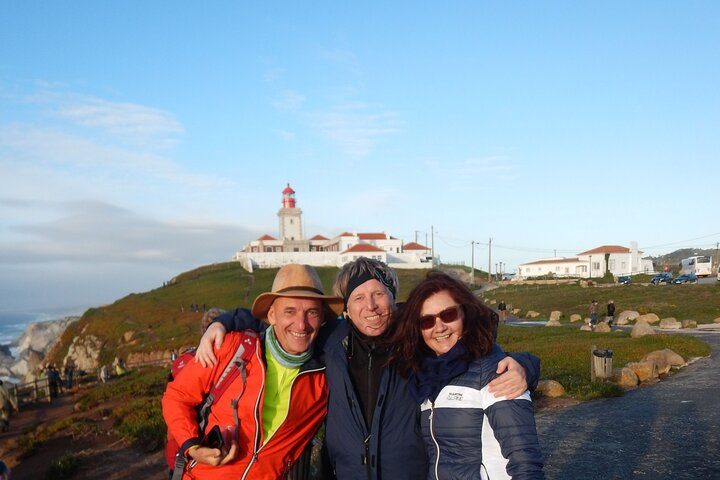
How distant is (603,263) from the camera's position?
220ft

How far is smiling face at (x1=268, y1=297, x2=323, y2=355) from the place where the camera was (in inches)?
126

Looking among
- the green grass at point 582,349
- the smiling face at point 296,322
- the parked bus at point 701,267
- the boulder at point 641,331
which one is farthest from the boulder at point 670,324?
the parked bus at point 701,267

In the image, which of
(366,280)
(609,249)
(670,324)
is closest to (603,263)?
(609,249)

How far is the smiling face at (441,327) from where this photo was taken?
9.68 ft

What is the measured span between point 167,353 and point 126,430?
88.7 ft

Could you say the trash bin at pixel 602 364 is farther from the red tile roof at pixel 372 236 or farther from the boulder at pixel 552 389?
the red tile roof at pixel 372 236

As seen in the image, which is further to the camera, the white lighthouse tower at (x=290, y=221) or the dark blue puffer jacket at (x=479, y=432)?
the white lighthouse tower at (x=290, y=221)

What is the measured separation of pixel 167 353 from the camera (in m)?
37.6

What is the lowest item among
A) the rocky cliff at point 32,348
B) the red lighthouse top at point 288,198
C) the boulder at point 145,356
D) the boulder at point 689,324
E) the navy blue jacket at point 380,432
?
the rocky cliff at point 32,348

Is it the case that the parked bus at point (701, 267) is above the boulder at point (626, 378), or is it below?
above

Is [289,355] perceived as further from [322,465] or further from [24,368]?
[24,368]

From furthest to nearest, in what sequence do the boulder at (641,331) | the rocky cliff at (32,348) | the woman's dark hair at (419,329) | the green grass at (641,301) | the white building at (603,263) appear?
the white building at (603,263), the rocky cliff at (32,348), the green grass at (641,301), the boulder at (641,331), the woman's dark hair at (419,329)

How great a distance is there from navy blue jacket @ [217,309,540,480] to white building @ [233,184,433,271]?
239ft

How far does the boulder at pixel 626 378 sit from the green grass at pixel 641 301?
48.2 feet
